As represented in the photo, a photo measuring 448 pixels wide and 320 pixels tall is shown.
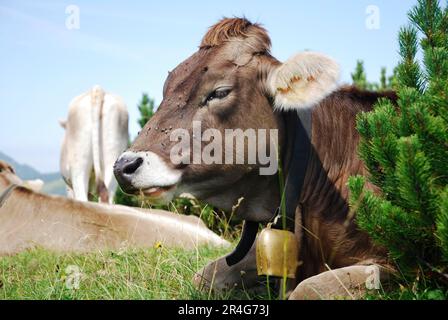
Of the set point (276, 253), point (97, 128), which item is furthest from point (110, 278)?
point (97, 128)

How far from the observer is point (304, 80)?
13.7ft

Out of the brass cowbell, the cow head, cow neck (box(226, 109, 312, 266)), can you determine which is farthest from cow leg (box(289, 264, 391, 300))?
the cow head

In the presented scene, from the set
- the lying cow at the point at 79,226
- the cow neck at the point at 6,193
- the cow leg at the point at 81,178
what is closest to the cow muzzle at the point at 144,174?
A: the lying cow at the point at 79,226

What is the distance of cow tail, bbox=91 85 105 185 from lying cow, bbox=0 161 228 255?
4691 millimetres

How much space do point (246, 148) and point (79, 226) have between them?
3711 millimetres

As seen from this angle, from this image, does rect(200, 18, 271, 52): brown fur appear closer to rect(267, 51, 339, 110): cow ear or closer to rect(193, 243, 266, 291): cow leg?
rect(267, 51, 339, 110): cow ear

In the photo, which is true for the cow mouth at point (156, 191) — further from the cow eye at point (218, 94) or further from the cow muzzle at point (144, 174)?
the cow eye at point (218, 94)

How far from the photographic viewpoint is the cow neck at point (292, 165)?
4211 mm

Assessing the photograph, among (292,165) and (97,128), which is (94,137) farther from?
(292,165)

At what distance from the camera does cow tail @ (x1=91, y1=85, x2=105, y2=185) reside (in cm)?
1271

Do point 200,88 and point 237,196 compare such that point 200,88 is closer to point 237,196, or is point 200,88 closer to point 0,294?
point 237,196

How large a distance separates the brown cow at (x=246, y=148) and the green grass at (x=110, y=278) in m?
0.25

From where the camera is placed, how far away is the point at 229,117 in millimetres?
4227
